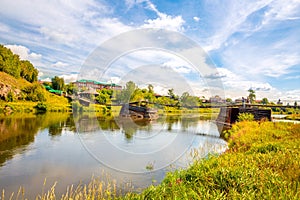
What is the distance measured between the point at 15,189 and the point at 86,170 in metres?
3.16

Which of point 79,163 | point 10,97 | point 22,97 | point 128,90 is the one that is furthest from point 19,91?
point 128,90

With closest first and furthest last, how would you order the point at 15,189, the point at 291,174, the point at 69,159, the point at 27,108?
the point at 291,174 → the point at 15,189 → the point at 69,159 → the point at 27,108

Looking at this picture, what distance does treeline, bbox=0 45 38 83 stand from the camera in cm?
7569

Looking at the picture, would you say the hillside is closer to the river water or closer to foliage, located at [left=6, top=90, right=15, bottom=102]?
foliage, located at [left=6, top=90, right=15, bottom=102]

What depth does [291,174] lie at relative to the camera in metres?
4.54

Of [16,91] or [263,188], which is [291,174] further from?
[16,91]

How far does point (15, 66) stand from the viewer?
7962 centimetres

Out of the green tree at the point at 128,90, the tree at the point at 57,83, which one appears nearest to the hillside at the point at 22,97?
the tree at the point at 57,83

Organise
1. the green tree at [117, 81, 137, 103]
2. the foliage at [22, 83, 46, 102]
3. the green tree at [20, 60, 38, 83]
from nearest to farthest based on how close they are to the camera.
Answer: the green tree at [117, 81, 137, 103] < the foliage at [22, 83, 46, 102] < the green tree at [20, 60, 38, 83]

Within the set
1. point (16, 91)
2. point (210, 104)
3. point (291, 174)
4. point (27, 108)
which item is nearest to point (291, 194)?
point (291, 174)

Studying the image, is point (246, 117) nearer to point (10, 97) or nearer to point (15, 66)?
point (10, 97)

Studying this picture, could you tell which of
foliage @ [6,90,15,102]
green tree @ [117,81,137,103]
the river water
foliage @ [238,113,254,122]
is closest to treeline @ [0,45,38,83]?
foliage @ [6,90,15,102]

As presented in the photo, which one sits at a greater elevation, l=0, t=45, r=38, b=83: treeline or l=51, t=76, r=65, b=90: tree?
l=0, t=45, r=38, b=83: treeline

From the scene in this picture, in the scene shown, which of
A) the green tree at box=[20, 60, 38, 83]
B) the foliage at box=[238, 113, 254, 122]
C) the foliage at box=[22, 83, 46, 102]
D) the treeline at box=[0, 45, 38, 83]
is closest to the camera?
the foliage at box=[238, 113, 254, 122]
